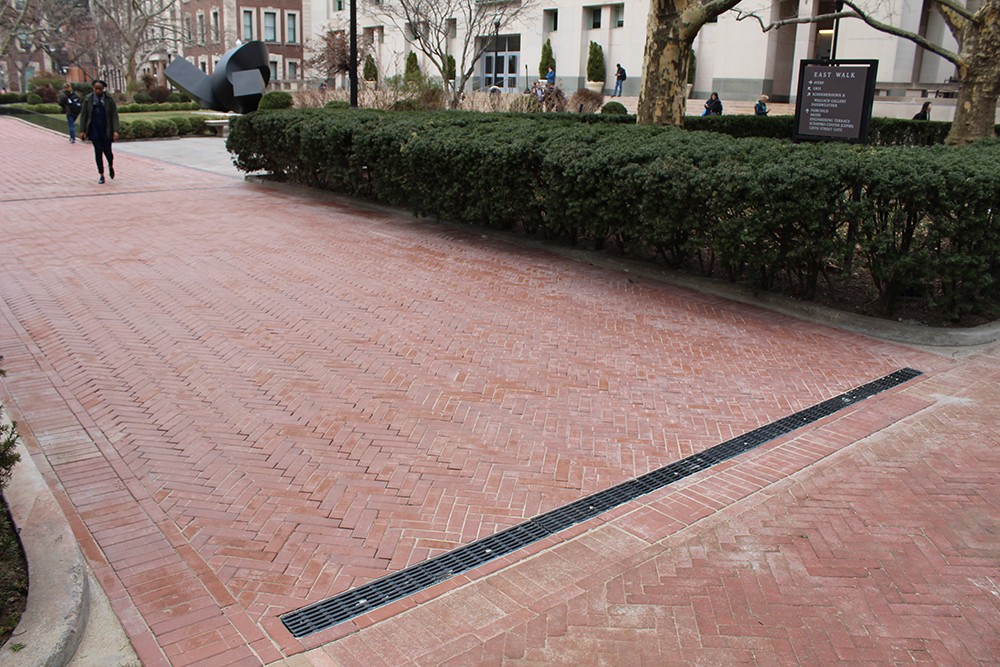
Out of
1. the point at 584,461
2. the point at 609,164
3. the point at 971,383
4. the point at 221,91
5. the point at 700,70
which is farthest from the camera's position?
the point at 700,70

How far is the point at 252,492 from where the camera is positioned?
483 centimetres

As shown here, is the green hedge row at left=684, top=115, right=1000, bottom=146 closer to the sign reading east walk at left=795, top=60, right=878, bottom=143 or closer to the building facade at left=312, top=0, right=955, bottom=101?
the building facade at left=312, top=0, right=955, bottom=101

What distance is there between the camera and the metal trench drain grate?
3.82 meters

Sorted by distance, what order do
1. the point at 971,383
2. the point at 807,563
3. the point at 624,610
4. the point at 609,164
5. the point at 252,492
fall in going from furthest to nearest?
the point at 609,164 → the point at 971,383 → the point at 252,492 → the point at 807,563 → the point at 624,610

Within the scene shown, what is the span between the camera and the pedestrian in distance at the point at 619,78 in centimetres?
4338

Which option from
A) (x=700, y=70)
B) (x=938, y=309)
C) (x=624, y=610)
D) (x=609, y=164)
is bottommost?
(x=624, y=610)

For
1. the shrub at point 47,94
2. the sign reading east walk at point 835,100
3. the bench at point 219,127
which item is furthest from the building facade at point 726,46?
the shrub at point 47,94

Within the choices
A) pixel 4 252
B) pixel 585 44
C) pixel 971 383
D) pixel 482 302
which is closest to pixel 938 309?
pixel 971 383

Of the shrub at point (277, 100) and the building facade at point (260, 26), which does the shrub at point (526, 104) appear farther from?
the building facade at point (260, 26)

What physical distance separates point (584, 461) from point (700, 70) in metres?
39.3

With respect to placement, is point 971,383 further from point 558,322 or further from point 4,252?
point 4,252

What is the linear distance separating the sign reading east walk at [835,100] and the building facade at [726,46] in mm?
13350

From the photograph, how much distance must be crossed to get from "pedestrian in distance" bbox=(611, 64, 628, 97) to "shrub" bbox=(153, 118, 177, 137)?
23.0m

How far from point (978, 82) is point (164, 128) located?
2524cm
